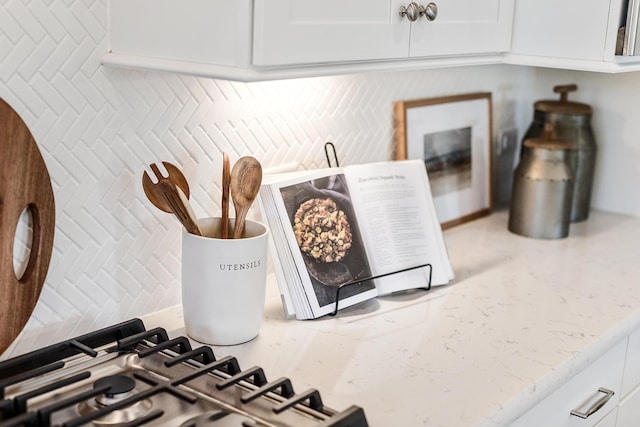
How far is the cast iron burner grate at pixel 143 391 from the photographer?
1.21 m

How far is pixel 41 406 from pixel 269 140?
2.54 feet

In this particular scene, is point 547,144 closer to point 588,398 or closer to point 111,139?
point 588,398

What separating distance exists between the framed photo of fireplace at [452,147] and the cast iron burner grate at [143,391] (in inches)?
38.7

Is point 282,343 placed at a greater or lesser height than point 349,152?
lesser

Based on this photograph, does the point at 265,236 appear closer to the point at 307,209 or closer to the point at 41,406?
the point at 307,209

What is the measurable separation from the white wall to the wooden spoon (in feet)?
0.52

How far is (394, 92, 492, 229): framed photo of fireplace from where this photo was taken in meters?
2.22

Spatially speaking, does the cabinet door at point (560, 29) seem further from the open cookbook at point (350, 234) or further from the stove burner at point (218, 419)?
the stove burner at point (218, 419)

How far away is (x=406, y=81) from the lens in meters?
2.20

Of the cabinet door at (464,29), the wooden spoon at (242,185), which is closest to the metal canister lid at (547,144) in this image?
the cabinet door at (464,29)

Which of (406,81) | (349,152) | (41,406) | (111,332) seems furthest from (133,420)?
(406,81)

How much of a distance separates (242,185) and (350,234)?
33 centimetres

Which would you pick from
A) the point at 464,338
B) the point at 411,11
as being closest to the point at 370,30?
the point at 411,11

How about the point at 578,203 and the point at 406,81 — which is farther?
the point at 578,203
